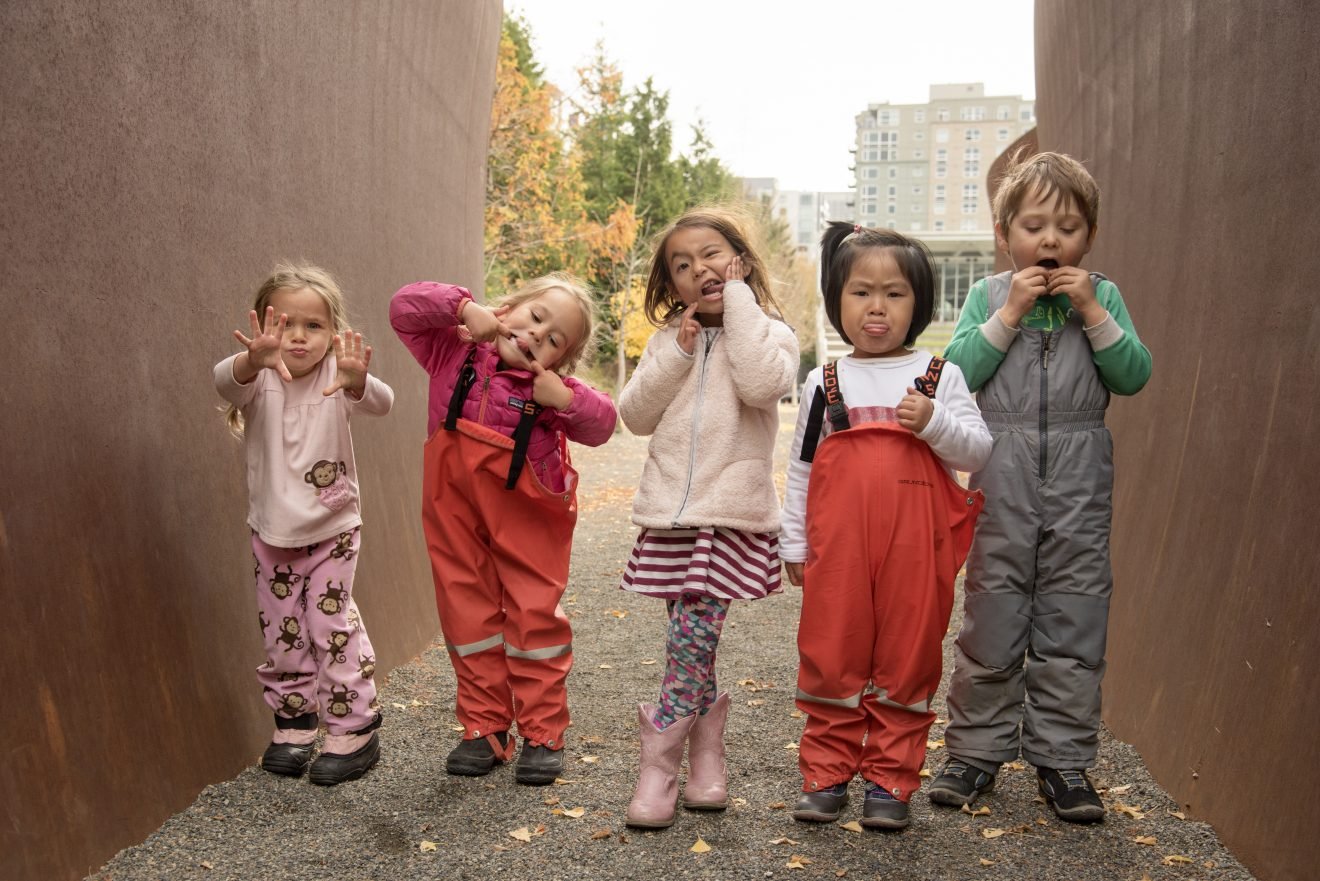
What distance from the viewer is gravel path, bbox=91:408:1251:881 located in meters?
2.90

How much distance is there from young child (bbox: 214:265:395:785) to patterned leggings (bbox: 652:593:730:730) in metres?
0.99

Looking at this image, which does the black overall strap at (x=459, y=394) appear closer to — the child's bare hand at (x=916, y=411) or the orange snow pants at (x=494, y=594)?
the orange snow pants at (x=494, y=594)

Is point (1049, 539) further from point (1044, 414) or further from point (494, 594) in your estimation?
point (494, 594)

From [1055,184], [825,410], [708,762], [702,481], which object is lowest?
[708,762]

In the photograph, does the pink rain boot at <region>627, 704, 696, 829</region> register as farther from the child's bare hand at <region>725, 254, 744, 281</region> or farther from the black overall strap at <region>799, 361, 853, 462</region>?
the child's bare hand at <region>725, 254, 744, 281</region>

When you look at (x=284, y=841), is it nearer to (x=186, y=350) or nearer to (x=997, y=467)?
(x=186, y=350)

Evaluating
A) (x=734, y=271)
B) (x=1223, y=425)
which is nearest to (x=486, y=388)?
(x=734, y=271)

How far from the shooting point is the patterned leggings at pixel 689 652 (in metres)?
3.29

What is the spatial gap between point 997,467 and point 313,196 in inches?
111

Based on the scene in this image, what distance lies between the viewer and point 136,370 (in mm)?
3209

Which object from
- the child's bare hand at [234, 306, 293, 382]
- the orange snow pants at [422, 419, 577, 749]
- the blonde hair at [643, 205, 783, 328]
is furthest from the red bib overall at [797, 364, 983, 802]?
the child's bare hand at [234, 306, 293, 382]

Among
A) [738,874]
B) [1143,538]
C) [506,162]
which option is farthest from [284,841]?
[506,162]

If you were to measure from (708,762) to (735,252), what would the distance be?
1520 mm

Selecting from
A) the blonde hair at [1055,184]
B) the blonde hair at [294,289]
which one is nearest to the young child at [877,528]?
the blonde hair at [1055,184]
